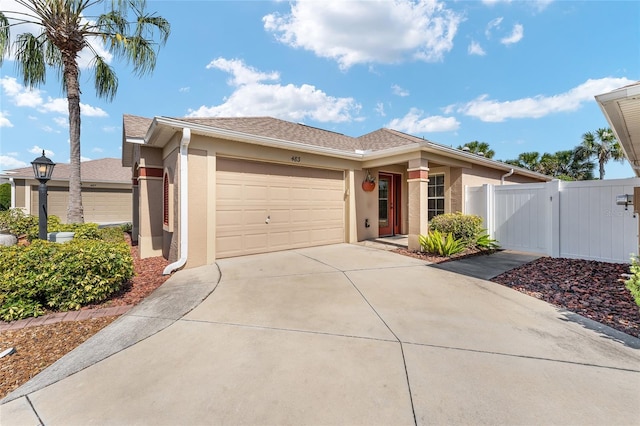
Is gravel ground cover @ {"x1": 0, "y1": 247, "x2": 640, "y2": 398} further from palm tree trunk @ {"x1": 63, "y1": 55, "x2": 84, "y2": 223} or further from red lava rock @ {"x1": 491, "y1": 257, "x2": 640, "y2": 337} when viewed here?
palm tree trunk @ {"x1": 63, "y1": 55, "x2": 84, "y2": 223}

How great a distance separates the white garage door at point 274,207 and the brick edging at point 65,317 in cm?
277

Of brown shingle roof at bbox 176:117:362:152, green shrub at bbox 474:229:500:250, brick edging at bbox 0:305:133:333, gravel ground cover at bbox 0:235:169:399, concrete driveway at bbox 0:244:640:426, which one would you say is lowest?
gravel ground cover at bbox 0:235:169:399

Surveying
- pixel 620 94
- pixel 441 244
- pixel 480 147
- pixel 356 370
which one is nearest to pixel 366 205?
pixel 441 244

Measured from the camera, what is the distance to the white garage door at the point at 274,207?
6684mm

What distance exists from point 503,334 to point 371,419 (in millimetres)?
2098

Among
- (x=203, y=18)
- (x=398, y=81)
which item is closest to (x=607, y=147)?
(x=398, y=81)

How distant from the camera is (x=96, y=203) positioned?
18.3m

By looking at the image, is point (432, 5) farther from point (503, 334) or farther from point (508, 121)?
point (508, 121)

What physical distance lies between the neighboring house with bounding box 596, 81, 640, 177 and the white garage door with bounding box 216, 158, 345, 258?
6224mm

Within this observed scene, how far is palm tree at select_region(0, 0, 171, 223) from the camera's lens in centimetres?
743

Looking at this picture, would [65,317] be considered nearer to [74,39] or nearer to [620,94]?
[620,94]

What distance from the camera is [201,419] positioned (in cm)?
181

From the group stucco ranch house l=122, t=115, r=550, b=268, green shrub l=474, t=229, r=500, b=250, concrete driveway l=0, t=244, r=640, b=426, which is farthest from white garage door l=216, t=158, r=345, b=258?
green shrub l=474, t=229, r=500, b=250

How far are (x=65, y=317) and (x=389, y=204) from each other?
9409 mm
